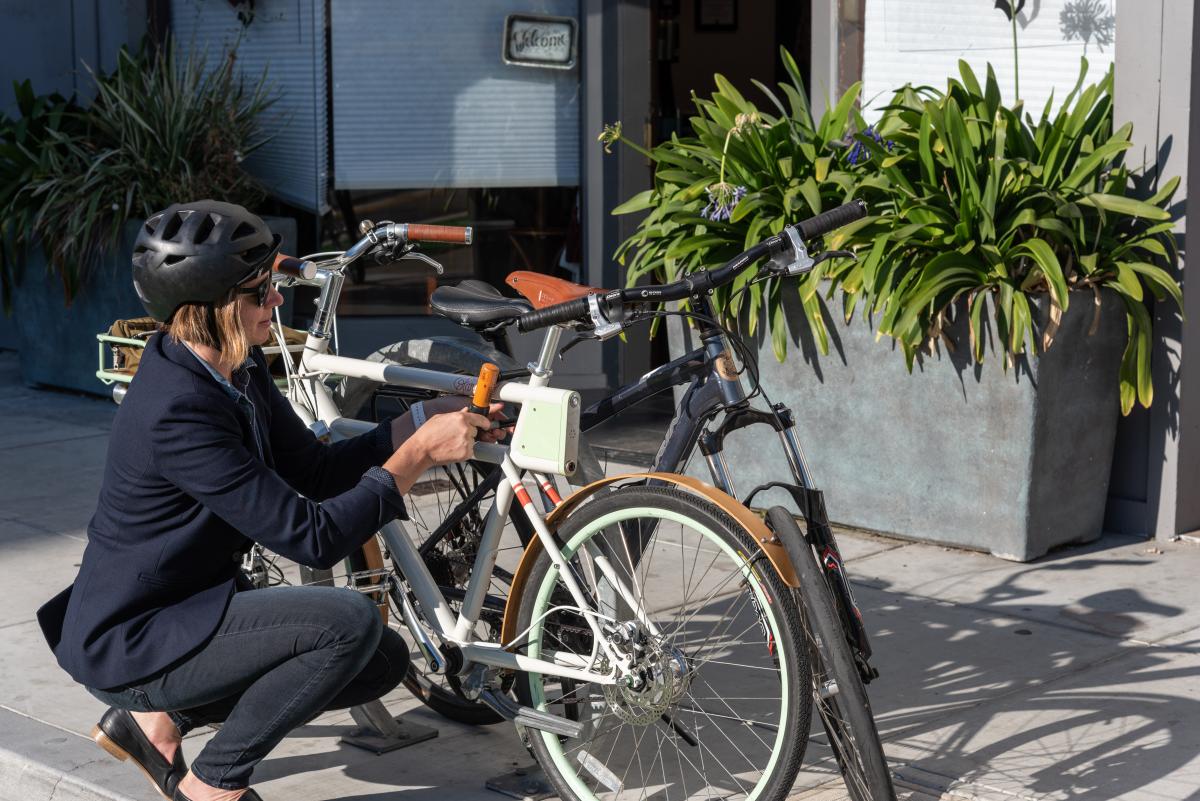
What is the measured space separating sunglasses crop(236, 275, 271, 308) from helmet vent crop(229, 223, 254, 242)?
106mm

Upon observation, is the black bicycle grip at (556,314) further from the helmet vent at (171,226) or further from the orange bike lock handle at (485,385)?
the helmet vent at (171,226)

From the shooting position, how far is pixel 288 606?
10.6 feet

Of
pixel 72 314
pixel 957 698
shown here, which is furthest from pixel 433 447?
pixel 72 314

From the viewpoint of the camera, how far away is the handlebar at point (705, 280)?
3.25 meters

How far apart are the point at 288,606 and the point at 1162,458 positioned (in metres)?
3.54

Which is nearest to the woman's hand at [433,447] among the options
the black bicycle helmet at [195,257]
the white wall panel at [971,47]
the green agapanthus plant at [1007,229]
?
the black bicycle helmet at [195,257]

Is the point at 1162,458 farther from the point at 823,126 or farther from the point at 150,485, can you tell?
the point at 150,485

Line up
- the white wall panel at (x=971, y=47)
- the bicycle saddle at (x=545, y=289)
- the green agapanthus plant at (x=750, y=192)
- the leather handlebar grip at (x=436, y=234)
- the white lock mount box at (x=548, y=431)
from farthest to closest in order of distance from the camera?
the white wall panel at (x=971, y=47), the green agapanthus plant at (x=750, y=192), the leather handlebar grip at (x=436, y=234), the bicycle saddle at (x=545, y=289), the white lock mount box at (x=548, y=431)

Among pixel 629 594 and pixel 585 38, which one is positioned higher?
pixel 585 38

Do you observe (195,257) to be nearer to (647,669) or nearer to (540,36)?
(647,669)

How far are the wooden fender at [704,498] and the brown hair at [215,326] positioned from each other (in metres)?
0.75

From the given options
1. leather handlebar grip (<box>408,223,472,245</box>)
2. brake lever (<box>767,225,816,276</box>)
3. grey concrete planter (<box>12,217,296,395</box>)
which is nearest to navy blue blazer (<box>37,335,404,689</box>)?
leather handlebar grip (<box>408,223,472,245</box>)

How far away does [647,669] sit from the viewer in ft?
10.7

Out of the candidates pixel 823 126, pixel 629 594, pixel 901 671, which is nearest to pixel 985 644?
pixel 901 671
